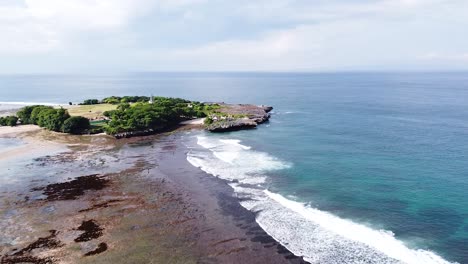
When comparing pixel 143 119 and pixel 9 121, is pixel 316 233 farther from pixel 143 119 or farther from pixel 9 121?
pixel 9 121

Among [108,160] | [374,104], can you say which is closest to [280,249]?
[108,160]

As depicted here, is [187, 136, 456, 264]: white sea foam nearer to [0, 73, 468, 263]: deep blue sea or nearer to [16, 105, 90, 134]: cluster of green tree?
[0, 73, 468, 263]: deep blue sea

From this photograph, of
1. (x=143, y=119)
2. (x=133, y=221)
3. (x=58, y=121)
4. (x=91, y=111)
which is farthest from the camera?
(x=91, y=111)

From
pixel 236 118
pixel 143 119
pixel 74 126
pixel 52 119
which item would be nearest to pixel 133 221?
pixel 143 119

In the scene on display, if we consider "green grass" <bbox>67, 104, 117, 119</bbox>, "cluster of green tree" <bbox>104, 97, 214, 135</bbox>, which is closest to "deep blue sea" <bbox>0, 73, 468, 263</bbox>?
"cluster of green tree" <bbox>104, 97, 214, 135</bbox>

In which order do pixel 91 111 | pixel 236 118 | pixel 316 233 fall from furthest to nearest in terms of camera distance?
pixel 91 111
pixel 236 118
pixel 316 233

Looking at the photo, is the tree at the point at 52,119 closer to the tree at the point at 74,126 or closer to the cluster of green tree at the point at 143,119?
the tree at the point at 74,126

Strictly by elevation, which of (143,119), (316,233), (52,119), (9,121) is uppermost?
(143,119)
